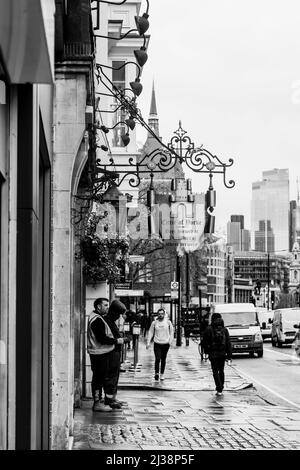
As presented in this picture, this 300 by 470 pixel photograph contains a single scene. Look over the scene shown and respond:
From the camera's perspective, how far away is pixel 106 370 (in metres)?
Answer: 17.3

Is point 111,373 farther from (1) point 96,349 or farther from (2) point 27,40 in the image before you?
(2) point 27,40

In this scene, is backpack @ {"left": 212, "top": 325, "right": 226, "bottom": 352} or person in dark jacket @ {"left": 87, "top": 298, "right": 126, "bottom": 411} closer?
person in dark jacket @ {"left": 87, "top": 298, "right": 126, "bottom": 411}

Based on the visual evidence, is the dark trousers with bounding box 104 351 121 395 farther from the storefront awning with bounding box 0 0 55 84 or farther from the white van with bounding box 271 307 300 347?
the white van with bounding box 271 307 300 347

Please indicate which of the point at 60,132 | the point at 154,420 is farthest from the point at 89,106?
the point at 154,420

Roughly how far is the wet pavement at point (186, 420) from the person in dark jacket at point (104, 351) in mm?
307

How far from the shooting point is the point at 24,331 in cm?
676

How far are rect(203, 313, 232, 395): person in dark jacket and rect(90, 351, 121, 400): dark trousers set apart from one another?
4.88 meters

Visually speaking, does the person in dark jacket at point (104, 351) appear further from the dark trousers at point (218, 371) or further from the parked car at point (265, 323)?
the parked car at point (265, 323)

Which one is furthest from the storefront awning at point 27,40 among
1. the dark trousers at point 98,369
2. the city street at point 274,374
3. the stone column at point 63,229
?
the city street at point 274,374

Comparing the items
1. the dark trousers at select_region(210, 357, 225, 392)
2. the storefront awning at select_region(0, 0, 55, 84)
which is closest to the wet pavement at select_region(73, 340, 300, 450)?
the dark trousers at select_region(210, 357, 225, 392)

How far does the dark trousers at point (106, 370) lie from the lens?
1728cm

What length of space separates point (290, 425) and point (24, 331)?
9566mm

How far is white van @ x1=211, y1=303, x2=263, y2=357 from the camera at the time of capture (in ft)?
136

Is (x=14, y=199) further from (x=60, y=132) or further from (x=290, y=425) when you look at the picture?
(x=290, y=425)
